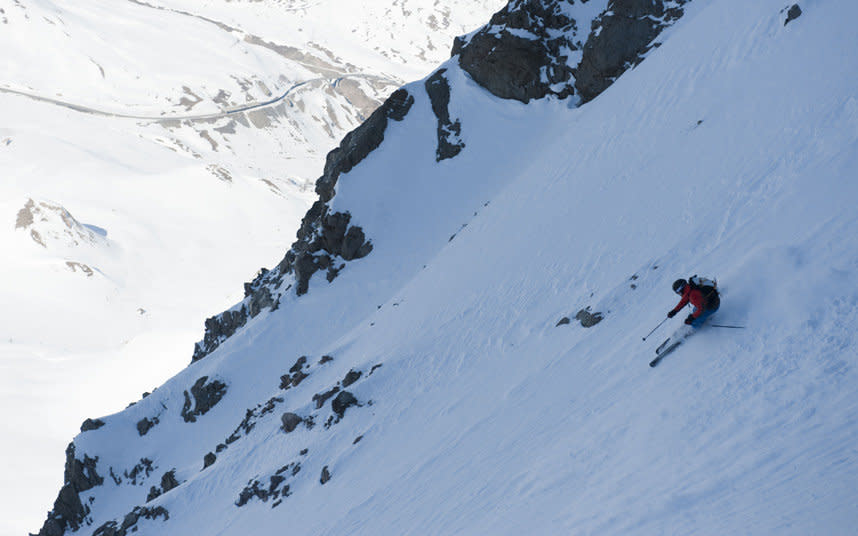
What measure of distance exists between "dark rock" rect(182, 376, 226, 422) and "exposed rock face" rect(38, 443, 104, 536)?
258 inches

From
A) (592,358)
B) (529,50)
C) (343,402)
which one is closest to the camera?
(592,358)

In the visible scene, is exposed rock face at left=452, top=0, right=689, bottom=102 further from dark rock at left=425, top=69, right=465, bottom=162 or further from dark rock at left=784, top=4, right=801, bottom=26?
dark rock at left=784, top=4, right=801, bottom=26

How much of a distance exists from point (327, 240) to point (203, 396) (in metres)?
12.1

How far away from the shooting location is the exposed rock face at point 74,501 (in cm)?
3625

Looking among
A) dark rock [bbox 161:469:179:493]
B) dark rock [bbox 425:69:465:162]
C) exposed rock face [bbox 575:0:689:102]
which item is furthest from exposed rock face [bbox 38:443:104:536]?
exposed rock face [bbox 575:0:689:102]

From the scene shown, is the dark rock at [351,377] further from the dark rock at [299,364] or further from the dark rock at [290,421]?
the dark rock at [299,364]

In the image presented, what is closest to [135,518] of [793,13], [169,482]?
[169,482]

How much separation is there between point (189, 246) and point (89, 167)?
28563 millimetres

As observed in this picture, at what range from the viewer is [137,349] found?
232 feet

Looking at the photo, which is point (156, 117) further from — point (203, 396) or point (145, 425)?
point (203, 396)

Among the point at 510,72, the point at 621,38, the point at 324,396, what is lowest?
the point at 324,396

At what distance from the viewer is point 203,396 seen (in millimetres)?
35812

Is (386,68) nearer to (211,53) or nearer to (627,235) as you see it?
(211,53)

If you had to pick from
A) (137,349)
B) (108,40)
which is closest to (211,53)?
(108,40)
